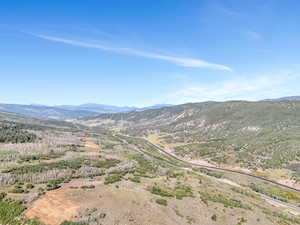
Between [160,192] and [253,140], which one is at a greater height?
[160,192]

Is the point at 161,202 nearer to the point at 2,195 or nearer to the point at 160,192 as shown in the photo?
the point at 160,192

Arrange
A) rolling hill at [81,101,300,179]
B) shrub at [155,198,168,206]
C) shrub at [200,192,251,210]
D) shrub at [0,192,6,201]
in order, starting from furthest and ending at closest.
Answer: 1. rolling hill at [81,101,300,179]
2. shrub at [200,192,251,210]
3. shrub at [155,198,168,206]
4. shrub at [0,192,6,201]

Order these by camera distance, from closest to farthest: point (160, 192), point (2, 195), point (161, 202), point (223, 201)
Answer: point (2, 195)
point (161, 202)
point (160, 192)
point (223, 201)

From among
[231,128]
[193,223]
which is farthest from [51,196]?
[231,128]

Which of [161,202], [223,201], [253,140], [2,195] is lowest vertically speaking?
[253,140]

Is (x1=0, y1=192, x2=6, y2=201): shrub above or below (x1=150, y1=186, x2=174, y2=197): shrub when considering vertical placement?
above

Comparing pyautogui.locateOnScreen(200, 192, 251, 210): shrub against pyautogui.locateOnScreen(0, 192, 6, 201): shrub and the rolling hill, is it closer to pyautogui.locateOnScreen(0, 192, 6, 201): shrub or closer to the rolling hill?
pyautogui.locateOnScreen(0, 192, 6, 201): shrub

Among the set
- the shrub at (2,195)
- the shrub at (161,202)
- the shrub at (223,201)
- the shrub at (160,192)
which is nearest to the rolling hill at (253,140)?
the shrub at (223,201)

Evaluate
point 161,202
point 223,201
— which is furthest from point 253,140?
point 161,202

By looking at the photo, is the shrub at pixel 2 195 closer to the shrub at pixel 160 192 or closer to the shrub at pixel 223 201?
the shrub at pixel 160 192

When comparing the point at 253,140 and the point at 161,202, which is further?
the point at 253,140

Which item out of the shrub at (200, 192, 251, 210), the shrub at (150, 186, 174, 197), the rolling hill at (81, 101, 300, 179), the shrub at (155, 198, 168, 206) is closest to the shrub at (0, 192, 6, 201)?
the shrub at (155, 198, 168, 206)
